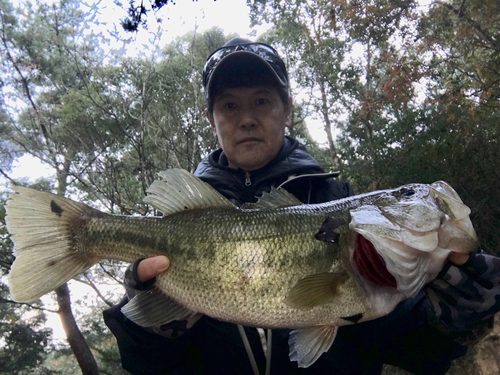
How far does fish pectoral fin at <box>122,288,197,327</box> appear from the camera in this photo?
1.79m

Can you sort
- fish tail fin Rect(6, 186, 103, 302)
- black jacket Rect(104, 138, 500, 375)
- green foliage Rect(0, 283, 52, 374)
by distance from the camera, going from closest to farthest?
fish tail fin Rect(6, 186, 103, 302) < black jacket Rect(104, 138, 500, 375) < green foliage Rect(0, 283, 52, 374)

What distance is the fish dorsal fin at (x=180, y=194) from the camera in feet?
6.33

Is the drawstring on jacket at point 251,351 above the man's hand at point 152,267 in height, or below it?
below

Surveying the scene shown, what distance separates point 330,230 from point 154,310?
0.97 m

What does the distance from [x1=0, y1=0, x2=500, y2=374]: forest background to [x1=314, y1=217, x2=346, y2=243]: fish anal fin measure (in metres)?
4.84

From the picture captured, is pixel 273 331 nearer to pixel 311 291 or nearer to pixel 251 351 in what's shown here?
pixel 251 351

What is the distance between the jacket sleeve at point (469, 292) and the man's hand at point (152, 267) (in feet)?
4.08

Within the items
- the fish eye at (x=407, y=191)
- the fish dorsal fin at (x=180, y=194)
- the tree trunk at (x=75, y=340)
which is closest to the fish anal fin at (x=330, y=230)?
the fish eye at (x=407, y=191)

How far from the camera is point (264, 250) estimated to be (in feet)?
5.47

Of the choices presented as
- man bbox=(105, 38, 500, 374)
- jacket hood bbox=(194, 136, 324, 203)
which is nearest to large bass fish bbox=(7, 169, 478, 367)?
man bbox=(105, 38, 500, 374)

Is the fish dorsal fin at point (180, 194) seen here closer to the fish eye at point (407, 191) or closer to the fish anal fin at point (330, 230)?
the fish anal fin at point (330, 230)

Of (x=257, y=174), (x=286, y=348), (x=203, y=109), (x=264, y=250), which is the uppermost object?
(x=203, y=109)

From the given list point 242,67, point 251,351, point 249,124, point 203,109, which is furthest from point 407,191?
point 203,109

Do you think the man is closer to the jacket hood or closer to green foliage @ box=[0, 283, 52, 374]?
the jacket hood
